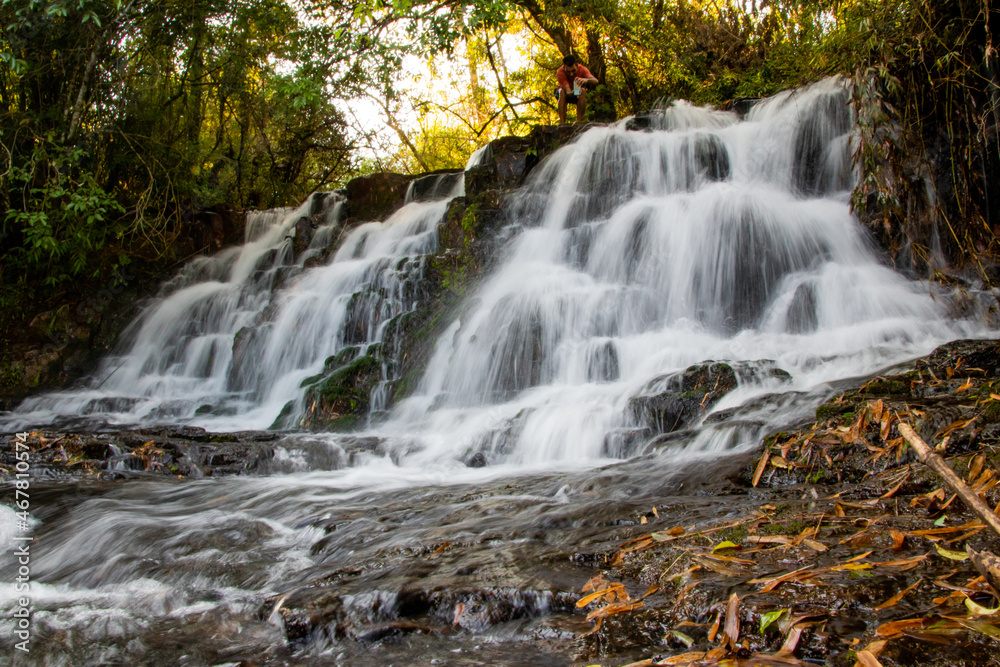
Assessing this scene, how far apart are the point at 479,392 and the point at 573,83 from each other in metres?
8.04

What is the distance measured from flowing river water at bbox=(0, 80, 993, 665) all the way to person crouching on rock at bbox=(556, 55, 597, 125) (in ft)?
7.79

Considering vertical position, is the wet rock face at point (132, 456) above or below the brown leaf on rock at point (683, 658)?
below

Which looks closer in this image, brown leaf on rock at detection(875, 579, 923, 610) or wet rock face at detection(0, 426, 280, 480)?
brown leaf on rock at detection(875, 579, 923, 610)

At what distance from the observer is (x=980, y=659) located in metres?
1.38

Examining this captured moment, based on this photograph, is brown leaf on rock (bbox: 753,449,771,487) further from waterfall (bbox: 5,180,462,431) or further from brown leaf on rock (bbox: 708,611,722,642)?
waterfall (bbox: 5,180,462,431)

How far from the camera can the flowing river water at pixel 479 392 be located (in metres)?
2.37

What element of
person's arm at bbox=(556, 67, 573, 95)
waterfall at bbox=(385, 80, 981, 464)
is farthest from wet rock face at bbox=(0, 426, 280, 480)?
person's arm at bbox=(556, 67, 573, 95)

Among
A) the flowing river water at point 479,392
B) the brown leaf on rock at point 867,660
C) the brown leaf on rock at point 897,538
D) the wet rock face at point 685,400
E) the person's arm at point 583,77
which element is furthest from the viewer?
the person's arm at point 583,77

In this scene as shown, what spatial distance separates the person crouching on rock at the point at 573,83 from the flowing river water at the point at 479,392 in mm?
2374

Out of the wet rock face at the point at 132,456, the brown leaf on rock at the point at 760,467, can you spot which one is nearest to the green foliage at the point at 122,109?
the wet rock face at the point at 132,456

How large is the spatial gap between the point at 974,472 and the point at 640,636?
1.62m

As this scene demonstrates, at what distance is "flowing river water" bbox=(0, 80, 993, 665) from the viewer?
2367mm

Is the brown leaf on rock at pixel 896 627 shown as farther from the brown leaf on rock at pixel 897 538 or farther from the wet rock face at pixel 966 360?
the wet rock face at pixel 966 360

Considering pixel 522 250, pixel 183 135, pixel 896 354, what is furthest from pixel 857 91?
pixel 183 135
